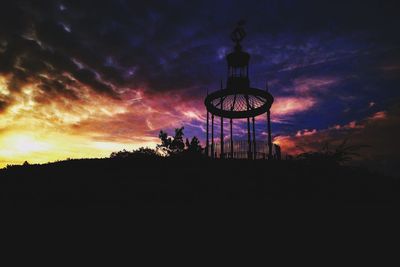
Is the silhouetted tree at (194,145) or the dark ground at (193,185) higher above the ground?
the silhouetted tree at (194,145)

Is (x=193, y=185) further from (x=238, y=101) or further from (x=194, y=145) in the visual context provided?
(x=194, y=145)

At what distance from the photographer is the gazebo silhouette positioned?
17938 millimetres

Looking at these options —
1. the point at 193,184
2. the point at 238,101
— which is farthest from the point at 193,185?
the point at 238,101

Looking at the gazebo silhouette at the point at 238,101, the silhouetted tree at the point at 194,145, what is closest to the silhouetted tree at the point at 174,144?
the silhouetted tree at the point at 194,145

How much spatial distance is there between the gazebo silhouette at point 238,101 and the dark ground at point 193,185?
477cm

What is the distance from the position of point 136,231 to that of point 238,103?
50.3ft

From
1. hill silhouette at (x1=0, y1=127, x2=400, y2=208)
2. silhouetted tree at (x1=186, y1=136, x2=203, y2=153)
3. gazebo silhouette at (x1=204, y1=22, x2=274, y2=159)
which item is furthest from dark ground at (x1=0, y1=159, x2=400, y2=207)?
silhouetted tree at (x1=186, y1=136, x2=203, y2=153)

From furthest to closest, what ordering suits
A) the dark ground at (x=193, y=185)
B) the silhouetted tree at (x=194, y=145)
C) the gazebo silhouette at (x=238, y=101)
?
the silhouetted tree at (x=194, y=145) → the gazebo silhouette at (x=238, y=101) → the dark ground at (x=193, y=185)

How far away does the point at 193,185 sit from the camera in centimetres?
1038

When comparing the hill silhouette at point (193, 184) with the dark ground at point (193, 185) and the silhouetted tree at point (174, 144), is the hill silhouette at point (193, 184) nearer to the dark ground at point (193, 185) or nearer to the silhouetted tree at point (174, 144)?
the dark ground at point (193, 185)

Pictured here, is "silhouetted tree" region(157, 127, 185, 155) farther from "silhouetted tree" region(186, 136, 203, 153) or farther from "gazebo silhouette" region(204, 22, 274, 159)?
"gazebo silhouette" region(204, 22, 274, 159)

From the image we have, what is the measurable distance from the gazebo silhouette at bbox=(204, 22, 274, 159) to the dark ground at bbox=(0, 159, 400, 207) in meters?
4.77

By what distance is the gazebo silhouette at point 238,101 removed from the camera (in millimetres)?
17938

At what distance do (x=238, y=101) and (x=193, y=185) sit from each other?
12.0 m
